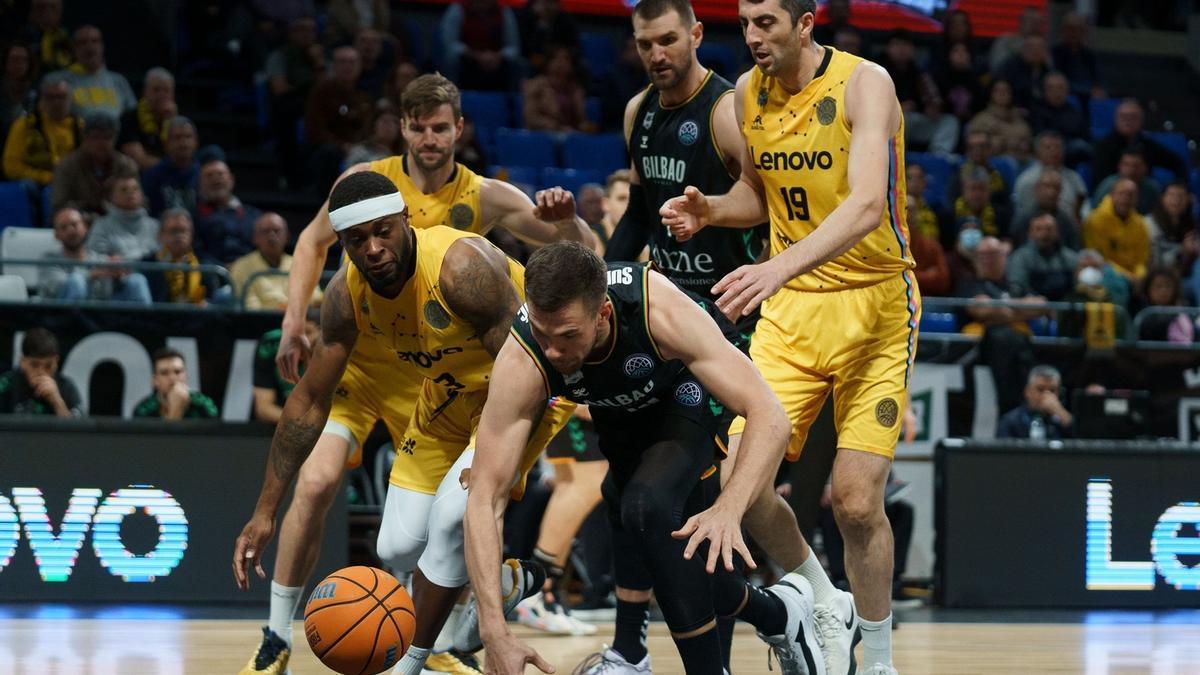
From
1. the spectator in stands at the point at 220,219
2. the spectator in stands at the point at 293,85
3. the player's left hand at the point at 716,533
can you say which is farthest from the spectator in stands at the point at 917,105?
the player's left hand at the point at 716,533

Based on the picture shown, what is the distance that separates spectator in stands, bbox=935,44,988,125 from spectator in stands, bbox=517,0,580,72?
366 cm

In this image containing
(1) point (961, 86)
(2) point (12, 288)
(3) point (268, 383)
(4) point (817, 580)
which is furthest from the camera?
(1) point (961, 86)

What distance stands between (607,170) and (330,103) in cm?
241

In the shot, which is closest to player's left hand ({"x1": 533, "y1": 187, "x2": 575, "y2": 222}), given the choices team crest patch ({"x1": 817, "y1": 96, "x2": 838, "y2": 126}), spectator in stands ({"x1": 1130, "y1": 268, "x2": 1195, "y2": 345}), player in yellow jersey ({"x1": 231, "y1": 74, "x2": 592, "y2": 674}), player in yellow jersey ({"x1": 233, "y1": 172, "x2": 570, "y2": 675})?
player in yellow jersey ({"x1": 231, "y1": 74, "x2": 592, "y2": 674})

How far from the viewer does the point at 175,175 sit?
443 inches

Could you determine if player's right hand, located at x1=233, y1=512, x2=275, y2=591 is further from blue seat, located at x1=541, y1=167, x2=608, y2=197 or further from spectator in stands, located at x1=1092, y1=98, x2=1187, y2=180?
spectator in stands, located at x1=1092, y1=98, x2=1187, y2=180

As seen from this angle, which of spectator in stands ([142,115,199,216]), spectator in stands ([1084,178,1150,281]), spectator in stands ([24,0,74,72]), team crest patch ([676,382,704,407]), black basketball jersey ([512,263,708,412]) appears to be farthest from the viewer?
spectator in stands ([1084,178,1150,281])

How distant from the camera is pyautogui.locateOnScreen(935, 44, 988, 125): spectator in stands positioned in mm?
15328

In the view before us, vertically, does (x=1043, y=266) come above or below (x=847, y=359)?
below

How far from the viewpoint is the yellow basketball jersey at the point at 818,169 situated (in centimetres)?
543

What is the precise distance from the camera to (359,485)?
365 inches

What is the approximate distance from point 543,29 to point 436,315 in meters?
9.60

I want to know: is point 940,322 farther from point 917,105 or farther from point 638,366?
point 638,366

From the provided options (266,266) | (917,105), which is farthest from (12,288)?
(917,105)
